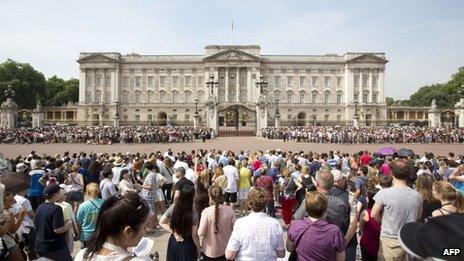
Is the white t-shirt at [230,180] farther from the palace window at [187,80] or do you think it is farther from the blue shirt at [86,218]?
the palace window at [187,80]

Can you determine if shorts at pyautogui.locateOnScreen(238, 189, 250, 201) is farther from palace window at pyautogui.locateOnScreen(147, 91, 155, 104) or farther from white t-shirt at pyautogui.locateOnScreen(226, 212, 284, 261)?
palace window at pyautogui.locateOnScreen(147, 91, 155, 104)

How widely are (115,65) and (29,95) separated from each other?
21309 millimetres

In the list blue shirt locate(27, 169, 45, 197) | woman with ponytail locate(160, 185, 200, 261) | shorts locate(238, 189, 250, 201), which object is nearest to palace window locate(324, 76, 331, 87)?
shorts locate(238, 189, 250, 201)

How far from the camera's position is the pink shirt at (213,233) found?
18.0 ft

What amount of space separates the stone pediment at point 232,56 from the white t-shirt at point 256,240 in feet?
272

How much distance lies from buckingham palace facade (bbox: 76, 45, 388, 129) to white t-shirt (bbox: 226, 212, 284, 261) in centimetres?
8135

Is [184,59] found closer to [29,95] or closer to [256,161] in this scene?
[29,95]

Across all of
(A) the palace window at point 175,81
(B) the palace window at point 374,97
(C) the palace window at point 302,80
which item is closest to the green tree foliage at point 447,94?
(B) the palace window at point 374,97

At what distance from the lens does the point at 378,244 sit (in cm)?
603

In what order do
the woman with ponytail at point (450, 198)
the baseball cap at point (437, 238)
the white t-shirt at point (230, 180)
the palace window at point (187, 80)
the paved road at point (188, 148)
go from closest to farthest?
the baseball cap at point (437, 238) < the woman with ponytail at point (450, 198) < the white t-shirt at point (230, 180) < the paved road at point (188, 148) < the palace window at point (187, 80)

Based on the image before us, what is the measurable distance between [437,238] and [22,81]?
3880 inches

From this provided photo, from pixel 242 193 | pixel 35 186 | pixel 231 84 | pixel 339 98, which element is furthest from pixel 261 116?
pixel 35 186

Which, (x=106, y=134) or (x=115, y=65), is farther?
(x=115, y=65)

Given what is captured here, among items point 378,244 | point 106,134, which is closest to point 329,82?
point 106,134
